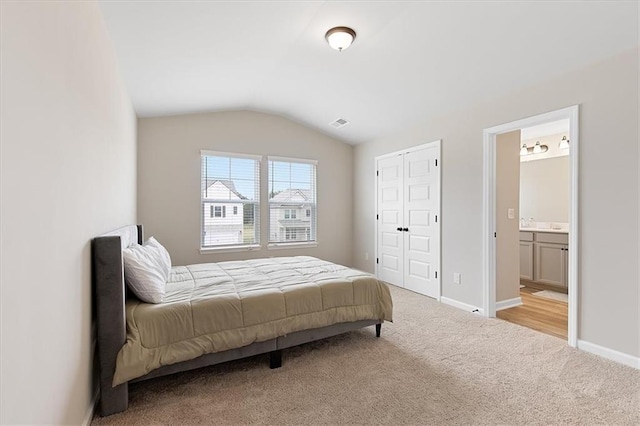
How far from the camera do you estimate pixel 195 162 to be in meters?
4.59

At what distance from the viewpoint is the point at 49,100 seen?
49.3 inches

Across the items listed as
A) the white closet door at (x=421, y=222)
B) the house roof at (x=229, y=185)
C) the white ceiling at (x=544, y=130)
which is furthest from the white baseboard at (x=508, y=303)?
the house roof at (x=229, y=185)

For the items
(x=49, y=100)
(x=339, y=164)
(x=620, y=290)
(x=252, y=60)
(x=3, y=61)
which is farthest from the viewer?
(x=339, y=164)

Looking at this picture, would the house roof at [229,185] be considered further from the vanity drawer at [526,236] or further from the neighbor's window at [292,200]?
the vanity drawer at [526,236]

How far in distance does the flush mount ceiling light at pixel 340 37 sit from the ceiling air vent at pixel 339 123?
6.73ft

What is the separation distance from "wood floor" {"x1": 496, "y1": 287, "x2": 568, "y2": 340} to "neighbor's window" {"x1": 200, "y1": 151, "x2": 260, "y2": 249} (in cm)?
369

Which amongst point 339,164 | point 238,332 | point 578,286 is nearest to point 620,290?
point 578,286

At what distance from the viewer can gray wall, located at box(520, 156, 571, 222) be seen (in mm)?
5293

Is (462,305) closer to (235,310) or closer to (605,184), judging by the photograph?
(605,184)

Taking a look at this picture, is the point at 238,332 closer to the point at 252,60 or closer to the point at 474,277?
the point at 252,60

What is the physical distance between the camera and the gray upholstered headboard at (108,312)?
1807mm

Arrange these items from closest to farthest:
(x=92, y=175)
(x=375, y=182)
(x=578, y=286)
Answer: (x=92, y=175) < (x=578, y=286) < (x=375, y=182)

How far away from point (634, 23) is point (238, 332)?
142 inches

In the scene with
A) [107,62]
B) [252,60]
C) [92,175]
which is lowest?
[92,175]
